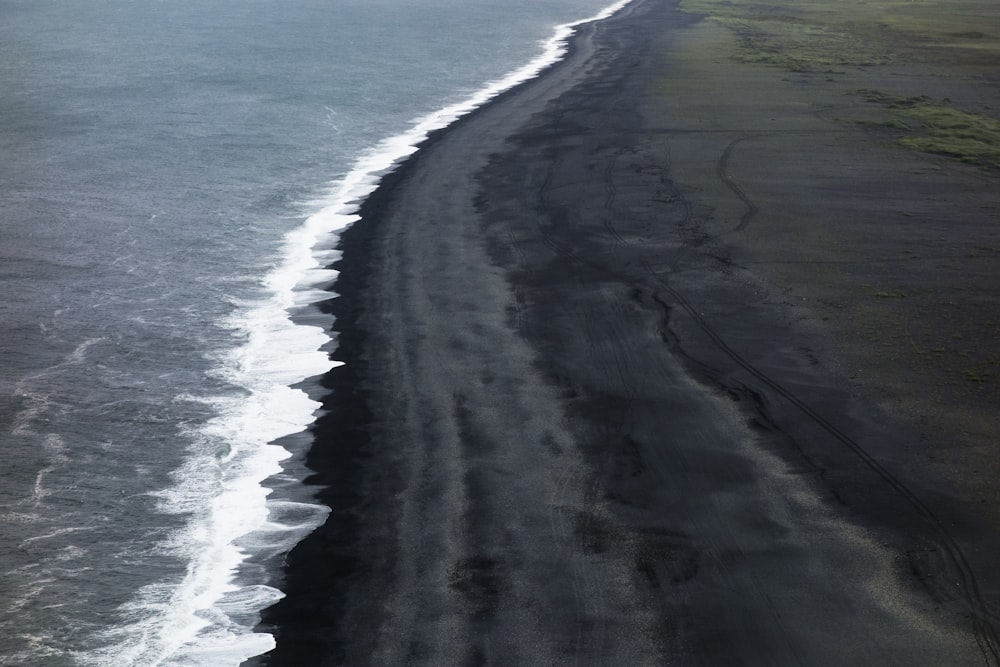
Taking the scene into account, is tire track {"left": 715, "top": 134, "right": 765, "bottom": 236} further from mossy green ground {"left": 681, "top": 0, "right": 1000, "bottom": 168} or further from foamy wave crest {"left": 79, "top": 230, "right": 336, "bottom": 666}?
foamy wave crest {"left": 79, "top": 230, "right": 336, "bottom": 666}

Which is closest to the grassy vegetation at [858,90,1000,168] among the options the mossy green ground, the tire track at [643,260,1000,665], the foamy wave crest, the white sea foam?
the mossy green ground

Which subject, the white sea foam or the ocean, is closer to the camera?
the white sea foam

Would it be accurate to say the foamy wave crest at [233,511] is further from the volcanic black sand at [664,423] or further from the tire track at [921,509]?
the tire track at [921,509]

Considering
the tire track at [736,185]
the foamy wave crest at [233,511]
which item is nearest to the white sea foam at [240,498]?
the foamy wave crest at [233,511]

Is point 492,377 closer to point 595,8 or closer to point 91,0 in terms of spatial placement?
point 595,8

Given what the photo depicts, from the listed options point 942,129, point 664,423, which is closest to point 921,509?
point 664,423

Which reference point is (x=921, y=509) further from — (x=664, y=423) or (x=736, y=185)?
(x=736, y=185)
